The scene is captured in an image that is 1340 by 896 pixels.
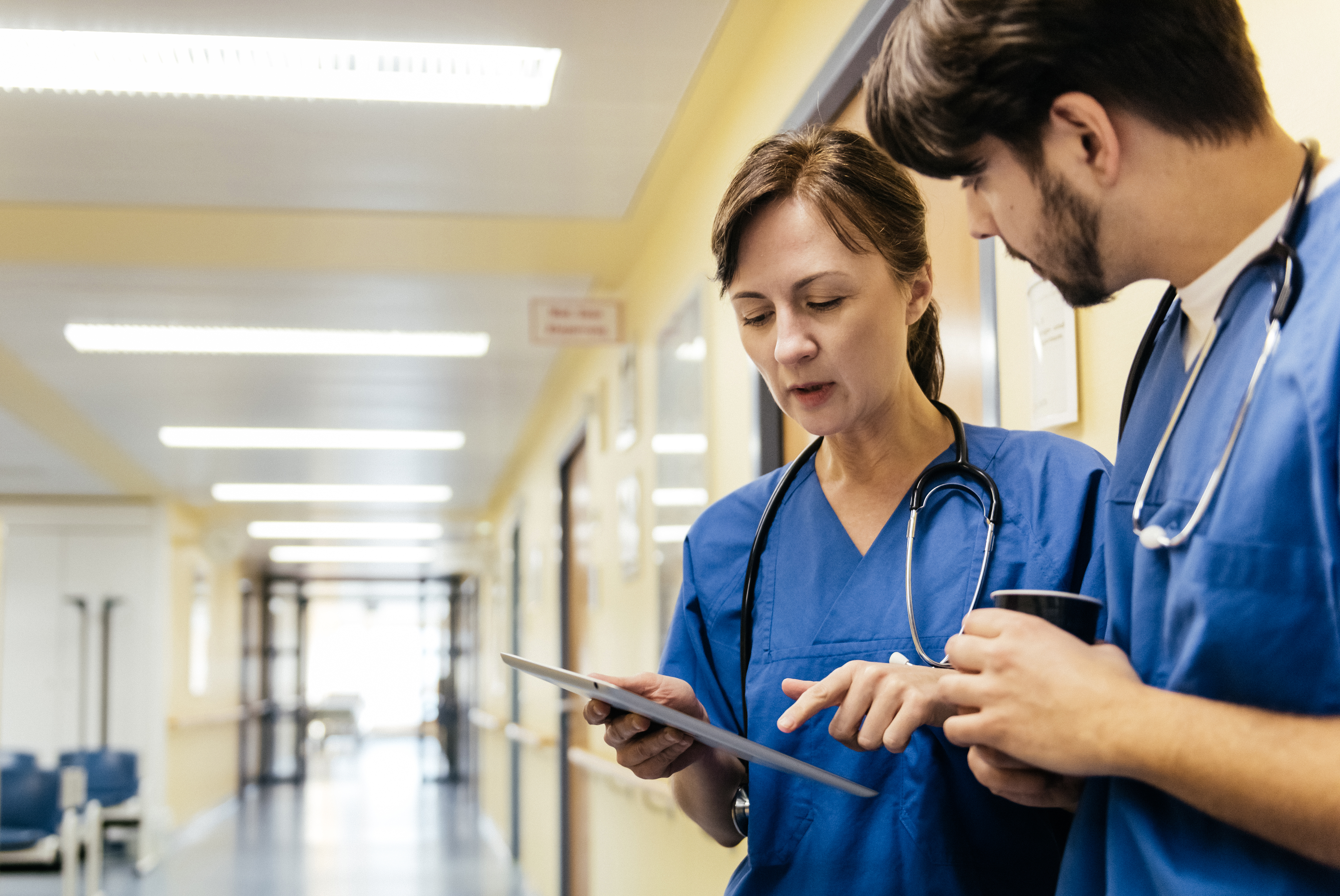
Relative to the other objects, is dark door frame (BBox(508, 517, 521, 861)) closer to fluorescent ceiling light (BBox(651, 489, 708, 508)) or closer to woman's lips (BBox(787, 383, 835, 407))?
fluorescent ceiling light (BBox(651, 489, 708, 508))

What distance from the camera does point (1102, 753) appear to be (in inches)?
30.2

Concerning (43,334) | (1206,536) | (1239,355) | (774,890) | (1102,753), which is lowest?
(774,890)

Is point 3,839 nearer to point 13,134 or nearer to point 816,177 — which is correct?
point 13,134

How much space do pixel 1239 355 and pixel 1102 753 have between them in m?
0.28

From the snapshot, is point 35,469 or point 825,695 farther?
point 35,469

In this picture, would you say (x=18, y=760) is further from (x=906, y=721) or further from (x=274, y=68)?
(x=906, y=721)

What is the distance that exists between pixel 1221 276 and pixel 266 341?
5.24 m

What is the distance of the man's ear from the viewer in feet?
2.70

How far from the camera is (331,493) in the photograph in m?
10.1

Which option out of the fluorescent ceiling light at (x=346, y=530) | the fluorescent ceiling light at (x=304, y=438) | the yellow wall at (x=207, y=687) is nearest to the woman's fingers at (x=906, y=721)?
the fluorescent ceiling light at (x=304, y=438)

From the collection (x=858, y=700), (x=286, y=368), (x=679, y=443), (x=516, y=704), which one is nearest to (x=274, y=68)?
(x=679, y=443)

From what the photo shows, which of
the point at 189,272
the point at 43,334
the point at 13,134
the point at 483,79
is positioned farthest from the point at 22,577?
the point at 483,79

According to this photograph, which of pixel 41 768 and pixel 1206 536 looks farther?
pixel 41 768

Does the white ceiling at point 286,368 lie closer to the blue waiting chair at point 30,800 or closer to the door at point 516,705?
the door at point 516,705
